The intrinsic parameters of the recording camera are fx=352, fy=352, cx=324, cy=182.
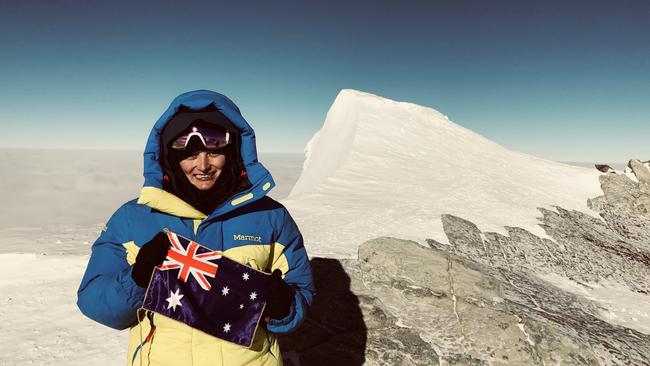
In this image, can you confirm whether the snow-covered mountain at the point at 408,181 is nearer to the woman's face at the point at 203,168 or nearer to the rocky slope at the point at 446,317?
the rocky slope at the point at 446,317

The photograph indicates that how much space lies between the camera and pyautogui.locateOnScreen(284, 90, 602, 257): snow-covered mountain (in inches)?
523

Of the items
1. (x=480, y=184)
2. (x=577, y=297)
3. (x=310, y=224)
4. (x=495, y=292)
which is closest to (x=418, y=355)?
(x=495, y=292)

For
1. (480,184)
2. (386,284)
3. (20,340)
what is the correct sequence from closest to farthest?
(20,340) → (386,284) → (480,184)

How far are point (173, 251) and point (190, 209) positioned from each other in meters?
0.39

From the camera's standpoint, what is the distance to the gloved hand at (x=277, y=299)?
2766 millimetres

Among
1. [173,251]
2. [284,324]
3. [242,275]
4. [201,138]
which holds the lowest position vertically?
[284,324]

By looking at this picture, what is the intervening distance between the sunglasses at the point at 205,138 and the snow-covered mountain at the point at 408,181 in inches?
265

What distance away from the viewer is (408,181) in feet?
70.9

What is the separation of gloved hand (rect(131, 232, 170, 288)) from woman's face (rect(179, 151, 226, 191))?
60cm

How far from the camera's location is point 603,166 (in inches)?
1180

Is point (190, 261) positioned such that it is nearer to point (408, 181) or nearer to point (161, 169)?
point (161, 169)

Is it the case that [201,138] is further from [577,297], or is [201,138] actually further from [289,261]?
[577,297]

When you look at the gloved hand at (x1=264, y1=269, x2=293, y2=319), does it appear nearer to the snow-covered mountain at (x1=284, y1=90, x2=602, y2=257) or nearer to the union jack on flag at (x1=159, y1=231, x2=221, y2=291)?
the union jack on flag at (x1=159, y1=231, x2=221, y2=291)

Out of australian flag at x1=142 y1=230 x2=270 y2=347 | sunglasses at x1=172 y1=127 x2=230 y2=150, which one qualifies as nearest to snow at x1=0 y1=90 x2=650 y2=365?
australian flag at x1=142 y1=230 x2=270 y2=347
